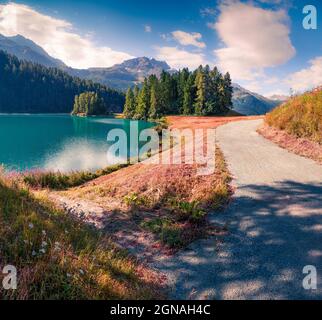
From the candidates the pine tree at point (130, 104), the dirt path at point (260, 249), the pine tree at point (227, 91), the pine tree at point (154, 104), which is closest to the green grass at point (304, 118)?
the dirt path at point (260, 249)

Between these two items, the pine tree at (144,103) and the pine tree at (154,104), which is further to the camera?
the pine tree at (144,103)

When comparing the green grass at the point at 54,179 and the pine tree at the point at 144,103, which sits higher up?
the pine tree at the point at 144,103

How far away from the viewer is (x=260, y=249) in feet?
27.9

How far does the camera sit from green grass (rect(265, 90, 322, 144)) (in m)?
20.5

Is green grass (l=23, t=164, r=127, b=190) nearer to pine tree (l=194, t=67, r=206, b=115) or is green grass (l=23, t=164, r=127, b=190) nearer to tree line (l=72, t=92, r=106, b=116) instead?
pine tree (l=194, t=67, r=206, b=115)

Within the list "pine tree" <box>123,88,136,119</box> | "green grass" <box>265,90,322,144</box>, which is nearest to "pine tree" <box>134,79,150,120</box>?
"pine tree" <box>123,88,136,119</box>

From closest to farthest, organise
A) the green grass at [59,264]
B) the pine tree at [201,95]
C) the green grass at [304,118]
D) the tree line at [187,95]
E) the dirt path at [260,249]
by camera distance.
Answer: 1. the green grass at [59,264]
2. the dirt path at [260,249]
3. the green grass at [304,118]
4. the pine tree at [201,95]
5. the tree line at [187,95]

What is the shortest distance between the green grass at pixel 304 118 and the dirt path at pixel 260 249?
25.1 ft

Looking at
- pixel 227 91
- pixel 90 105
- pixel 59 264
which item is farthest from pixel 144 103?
pixel 59 264

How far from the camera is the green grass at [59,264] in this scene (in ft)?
17.1

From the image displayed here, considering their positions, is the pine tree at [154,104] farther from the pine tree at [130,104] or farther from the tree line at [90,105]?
the tree line at [90,105]

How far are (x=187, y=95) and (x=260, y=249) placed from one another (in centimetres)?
9396
